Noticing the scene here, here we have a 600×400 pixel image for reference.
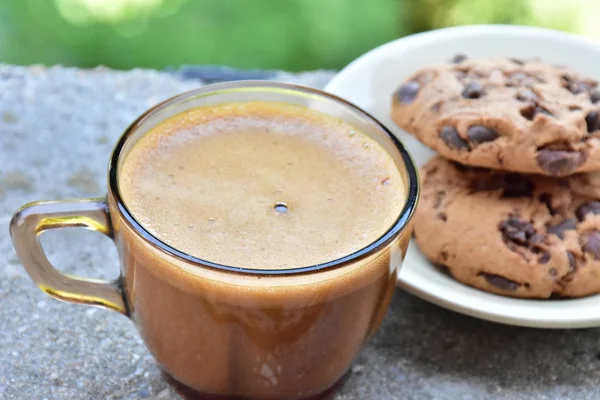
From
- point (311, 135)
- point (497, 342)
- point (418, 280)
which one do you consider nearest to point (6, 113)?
point (311, 135)

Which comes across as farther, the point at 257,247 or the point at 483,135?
the point at 483,135

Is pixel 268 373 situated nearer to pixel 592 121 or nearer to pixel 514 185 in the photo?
pixel 514 185

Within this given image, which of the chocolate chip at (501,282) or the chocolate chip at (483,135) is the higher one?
the chocolate chip at (483,135)

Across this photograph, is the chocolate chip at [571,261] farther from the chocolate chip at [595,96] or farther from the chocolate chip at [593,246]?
the chocolate chip at [595,96]

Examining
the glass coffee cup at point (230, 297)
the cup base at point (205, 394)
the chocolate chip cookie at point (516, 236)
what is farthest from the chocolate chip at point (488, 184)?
the cup base at point (205, 394)

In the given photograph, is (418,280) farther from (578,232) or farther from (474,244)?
(578,232)

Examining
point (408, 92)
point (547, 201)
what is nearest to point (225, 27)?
point (408, 92)
